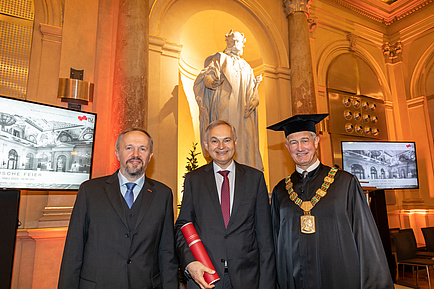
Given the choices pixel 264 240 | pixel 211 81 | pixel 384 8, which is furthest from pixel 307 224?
pixel 384 8

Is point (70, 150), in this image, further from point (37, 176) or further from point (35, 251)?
point (35, 251)

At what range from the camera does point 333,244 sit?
1.95 m

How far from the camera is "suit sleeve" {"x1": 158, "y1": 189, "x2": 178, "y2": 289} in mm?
1923

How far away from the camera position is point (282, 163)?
21.5 feet

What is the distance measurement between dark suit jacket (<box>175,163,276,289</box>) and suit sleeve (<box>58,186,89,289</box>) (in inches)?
21.4

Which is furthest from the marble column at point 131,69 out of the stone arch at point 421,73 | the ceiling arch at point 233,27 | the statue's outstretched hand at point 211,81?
the stone arch at point 421,73

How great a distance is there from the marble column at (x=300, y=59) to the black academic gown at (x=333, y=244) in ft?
14.8

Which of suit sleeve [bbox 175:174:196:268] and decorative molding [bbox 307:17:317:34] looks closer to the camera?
Result: suit sleeve [bbox 175:174:196:268]

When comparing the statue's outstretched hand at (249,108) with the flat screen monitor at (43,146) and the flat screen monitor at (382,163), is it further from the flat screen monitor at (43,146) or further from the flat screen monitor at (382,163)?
the flat screen monitor at (382,163)

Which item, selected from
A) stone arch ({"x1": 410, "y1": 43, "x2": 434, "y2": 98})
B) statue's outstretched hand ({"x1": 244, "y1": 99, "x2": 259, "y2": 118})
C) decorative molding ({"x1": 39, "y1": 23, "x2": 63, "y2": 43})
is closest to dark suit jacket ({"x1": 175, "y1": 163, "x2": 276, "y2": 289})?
statue's outstretched hand ({"x1": 244, "y1": 99, "x2": 259, "y2": 118})

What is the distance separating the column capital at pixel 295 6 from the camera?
22.3 ft

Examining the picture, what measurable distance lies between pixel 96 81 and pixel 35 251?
2.53 meters

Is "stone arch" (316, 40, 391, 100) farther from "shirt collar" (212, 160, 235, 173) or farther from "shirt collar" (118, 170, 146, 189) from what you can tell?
"shirt collar" (118, 170, 146, 189)

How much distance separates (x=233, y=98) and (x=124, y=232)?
320 centimetres
